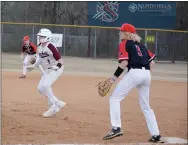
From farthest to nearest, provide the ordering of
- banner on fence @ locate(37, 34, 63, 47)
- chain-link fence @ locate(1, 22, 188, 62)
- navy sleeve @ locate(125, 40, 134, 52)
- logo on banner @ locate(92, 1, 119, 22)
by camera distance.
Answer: logo on banner @ locate(92, 1, 119, 22) < banner on fence @ locate(37, 34, 63, 47) < chain-link fence @ locate(1, 22, 188, 62) < navy sleeve @ locate(125, 40, 134, 52)

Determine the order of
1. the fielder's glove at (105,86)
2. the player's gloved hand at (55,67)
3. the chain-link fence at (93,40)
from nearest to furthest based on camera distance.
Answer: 1. the fielder's glove at (105,86)
2. the player's gloved hand at (55,67)
3. the chain-link fence at (93,40)

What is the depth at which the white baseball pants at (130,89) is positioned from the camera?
24.2 ft

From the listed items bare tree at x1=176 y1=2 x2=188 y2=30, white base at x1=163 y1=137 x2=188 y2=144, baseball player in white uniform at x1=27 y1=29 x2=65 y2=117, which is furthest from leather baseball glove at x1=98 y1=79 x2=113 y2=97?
bare tree at x1=176 y1=2 x2=188 y2=30

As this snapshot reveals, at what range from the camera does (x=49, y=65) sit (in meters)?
10.2

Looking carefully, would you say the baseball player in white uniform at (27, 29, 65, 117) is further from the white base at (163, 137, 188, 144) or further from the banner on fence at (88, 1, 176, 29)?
the banner on fence at (88, 1, 176, 29)

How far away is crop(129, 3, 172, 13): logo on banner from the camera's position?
115 ft

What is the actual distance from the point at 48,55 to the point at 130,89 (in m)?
3.13

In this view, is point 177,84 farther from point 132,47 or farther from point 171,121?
point 132,47

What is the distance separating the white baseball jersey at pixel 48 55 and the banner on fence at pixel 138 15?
2511 centimetres

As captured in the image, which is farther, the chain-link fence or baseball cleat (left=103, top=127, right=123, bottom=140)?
the chain-link fence

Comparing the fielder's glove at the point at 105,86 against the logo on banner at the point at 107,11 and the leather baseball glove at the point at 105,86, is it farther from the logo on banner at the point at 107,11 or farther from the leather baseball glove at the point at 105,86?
the logo on banner at the point at 107,11

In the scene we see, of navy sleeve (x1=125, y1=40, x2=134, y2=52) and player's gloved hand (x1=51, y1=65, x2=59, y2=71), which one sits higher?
navy sleeve (x1=125, y1=40, x2=134, y2=52)

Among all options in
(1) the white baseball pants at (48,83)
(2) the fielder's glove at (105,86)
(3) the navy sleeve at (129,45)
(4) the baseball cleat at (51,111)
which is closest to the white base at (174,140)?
(2) the fielder's glove at (105,86)

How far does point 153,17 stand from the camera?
34.9 m
